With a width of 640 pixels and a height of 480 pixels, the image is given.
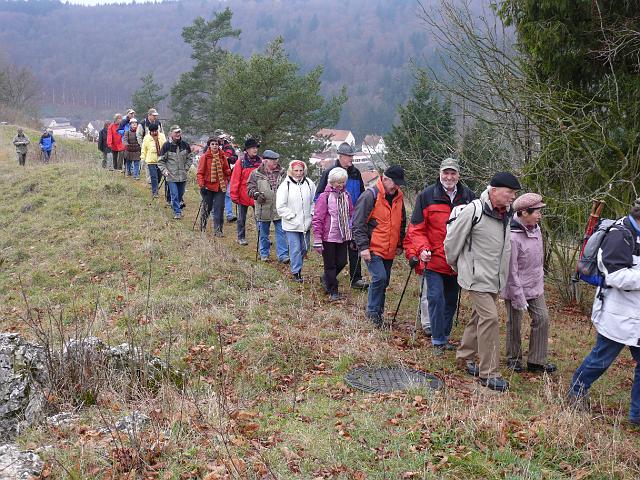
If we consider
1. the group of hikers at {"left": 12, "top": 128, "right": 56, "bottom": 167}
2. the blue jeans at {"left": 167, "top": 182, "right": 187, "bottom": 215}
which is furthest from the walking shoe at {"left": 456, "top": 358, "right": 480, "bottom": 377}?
the group of hikers at {"left": 12, "top": 128, "right": 56, "bottom": 167}

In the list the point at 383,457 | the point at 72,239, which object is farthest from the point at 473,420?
the point at 72,239

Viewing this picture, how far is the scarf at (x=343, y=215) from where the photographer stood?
8.47 m

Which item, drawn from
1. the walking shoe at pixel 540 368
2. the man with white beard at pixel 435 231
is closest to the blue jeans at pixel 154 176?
the man with white beard at pixel 435 231

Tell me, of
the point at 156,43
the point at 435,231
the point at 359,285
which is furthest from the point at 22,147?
the point at 156,43

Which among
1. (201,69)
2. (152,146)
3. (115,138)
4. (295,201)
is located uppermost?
(201,69)

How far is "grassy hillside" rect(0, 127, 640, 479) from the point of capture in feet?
13.7

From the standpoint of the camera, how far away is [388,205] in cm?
746

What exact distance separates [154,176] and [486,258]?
37.0 ft

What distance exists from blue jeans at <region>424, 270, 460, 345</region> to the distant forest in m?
89.6

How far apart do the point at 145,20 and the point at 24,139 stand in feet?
577

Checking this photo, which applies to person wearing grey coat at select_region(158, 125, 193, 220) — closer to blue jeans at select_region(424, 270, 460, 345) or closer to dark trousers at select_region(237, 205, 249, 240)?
dark trousers at select_region(237, 205, 249, 240)

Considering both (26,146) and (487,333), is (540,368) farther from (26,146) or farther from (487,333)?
(26,146)

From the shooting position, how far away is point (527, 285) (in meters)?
6.41

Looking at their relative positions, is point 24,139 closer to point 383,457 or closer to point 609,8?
point 609,8
